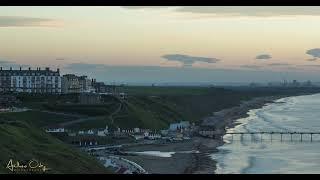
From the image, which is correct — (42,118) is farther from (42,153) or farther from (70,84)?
(42,153)

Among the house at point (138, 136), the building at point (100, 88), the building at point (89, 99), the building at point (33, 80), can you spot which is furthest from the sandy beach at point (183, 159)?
the building at point (100, 88)

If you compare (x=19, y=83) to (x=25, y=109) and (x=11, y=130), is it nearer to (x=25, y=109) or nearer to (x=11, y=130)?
(x=25, y=109)

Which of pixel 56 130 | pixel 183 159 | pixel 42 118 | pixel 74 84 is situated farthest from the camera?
pixel 74 84

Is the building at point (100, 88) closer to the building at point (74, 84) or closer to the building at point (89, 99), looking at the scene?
the building at point (74, 84)

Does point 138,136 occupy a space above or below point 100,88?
below

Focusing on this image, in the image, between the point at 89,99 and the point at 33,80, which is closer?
the point at 89,99

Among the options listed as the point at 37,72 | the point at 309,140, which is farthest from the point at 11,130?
the point at 37,72

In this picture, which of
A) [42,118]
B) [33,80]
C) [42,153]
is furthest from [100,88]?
[42,153]

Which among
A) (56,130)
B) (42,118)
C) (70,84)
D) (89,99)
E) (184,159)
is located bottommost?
(184,159)
